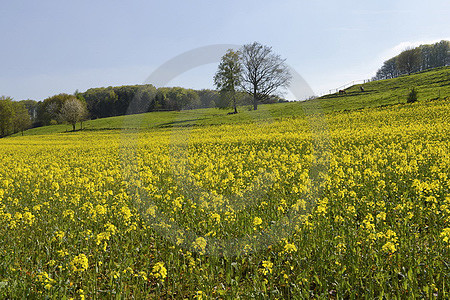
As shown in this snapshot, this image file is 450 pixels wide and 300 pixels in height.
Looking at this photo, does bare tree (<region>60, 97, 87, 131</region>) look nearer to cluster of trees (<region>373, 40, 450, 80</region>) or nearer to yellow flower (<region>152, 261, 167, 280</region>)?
yellow flower (<region>152, 261, 167, 280</region>)

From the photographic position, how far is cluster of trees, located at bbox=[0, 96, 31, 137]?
79.9 meters

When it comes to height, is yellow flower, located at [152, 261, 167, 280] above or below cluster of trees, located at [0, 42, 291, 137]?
below

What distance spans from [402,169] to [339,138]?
9731 mm

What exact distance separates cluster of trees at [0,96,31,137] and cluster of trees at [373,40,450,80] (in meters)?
119

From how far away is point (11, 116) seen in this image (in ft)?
266

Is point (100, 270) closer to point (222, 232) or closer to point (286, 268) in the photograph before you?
point (222, 232)

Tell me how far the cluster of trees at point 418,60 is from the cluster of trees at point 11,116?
119 m

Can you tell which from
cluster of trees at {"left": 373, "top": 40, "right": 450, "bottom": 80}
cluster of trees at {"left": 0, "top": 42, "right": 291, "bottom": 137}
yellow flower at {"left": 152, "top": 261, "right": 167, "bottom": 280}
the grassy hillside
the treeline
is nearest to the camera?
yellow flower at {"left": 152, "top": 261, "right": 167, "bottom": 280}

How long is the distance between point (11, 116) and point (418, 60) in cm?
12315

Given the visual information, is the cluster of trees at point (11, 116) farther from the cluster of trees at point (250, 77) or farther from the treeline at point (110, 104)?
the cluster of trees at point (250, 77)

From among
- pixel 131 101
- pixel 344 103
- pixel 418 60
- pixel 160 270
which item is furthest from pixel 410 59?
pixel 160 270

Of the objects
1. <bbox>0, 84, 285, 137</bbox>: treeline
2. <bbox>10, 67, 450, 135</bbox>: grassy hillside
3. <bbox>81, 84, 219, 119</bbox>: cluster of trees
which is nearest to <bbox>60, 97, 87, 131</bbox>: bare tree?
<bbox>0, 84, 285, 137</bbox>: treeline

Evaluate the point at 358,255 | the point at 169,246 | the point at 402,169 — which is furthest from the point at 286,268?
the point at 402,169

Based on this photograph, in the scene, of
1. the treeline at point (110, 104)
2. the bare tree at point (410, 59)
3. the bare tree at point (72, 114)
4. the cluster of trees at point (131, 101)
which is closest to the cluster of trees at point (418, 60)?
the bare tree at point (410, 59)
